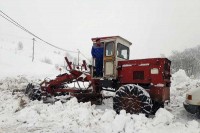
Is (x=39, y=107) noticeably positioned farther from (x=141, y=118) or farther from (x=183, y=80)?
(x=183, y=80)

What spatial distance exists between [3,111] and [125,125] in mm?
5663

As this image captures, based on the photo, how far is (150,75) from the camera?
9.81 meters

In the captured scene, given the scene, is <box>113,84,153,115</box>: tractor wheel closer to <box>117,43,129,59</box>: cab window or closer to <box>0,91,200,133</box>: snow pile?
<box>0,91,200,133</box>: snow pile

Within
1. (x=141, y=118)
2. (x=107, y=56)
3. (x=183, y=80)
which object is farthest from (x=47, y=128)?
(x=183, y=80)

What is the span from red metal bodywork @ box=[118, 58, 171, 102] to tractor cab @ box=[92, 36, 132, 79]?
52 centimetres

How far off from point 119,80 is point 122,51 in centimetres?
160

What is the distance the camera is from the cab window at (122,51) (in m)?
11.4

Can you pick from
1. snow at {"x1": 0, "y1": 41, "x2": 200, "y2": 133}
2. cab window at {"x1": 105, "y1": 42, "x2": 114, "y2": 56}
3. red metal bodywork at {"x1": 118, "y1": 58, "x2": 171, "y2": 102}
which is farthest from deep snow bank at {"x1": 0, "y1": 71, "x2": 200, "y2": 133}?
cab window at {"x1": 105, "y1": 42, "x2": 114, "y2": 56}

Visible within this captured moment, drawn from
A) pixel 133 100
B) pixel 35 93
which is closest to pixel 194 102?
pixel 133 100

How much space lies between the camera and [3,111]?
35.1 ft

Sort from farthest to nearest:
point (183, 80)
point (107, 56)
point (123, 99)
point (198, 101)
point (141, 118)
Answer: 1. point (183, 80)
2. point (107, 56)
3. point (123, 99)
4. point (198, 101)
5. point (141, 118)

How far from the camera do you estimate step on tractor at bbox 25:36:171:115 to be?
9555 mm

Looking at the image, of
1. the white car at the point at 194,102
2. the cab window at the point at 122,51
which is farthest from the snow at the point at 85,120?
the cab window at the point at 122,51

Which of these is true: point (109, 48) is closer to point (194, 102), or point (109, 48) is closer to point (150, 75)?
point (150, 75)
